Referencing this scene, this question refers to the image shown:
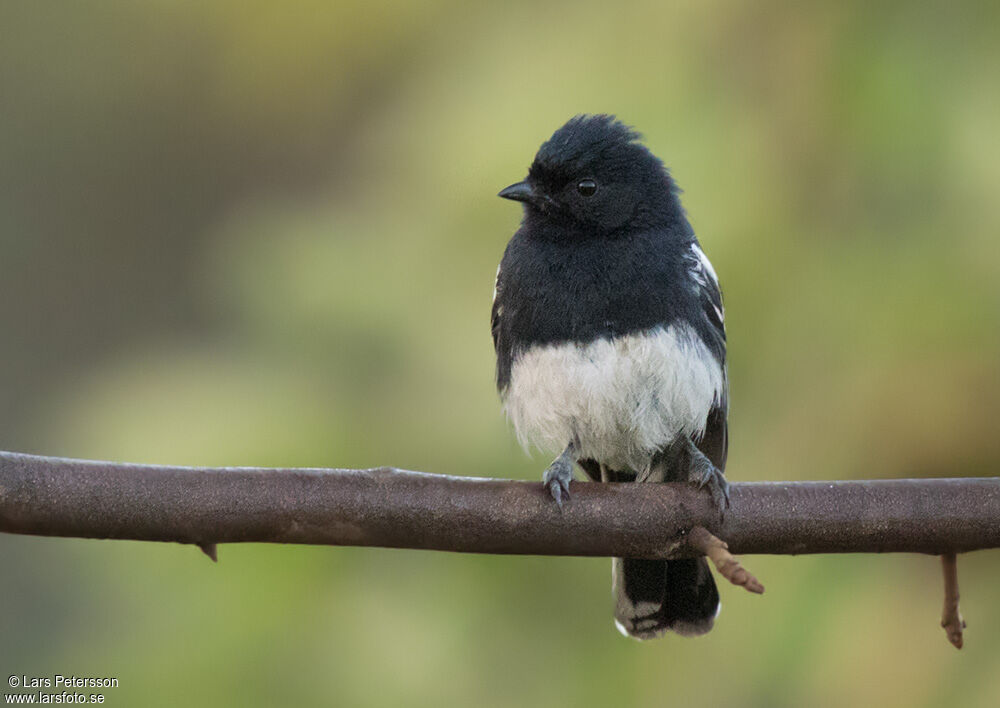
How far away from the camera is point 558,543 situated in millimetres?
2582

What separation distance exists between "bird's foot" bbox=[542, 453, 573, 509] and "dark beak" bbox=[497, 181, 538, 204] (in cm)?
68

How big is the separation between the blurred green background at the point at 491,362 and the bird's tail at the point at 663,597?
14cm

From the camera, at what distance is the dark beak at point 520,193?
3.24 m

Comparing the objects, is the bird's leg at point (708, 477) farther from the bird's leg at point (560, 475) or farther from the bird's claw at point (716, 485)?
the bird's leg at point (560, 475)

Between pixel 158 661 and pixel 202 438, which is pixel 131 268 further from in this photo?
pixel 158 661

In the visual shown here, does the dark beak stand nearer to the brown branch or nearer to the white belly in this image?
the white belly

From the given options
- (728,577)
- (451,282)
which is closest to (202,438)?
(451,282)

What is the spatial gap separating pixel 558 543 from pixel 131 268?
10.4 ft

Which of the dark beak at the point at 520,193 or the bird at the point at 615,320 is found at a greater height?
the dark beak at the point at 520,193

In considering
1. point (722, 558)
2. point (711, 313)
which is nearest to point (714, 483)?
point (722, 558)

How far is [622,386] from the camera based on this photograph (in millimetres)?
3551

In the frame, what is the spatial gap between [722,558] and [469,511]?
51 centimetres

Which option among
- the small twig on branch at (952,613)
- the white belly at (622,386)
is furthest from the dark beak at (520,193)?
the small twig on branch at (952,613)

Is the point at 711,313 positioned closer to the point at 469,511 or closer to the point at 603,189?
the point at 603,189
